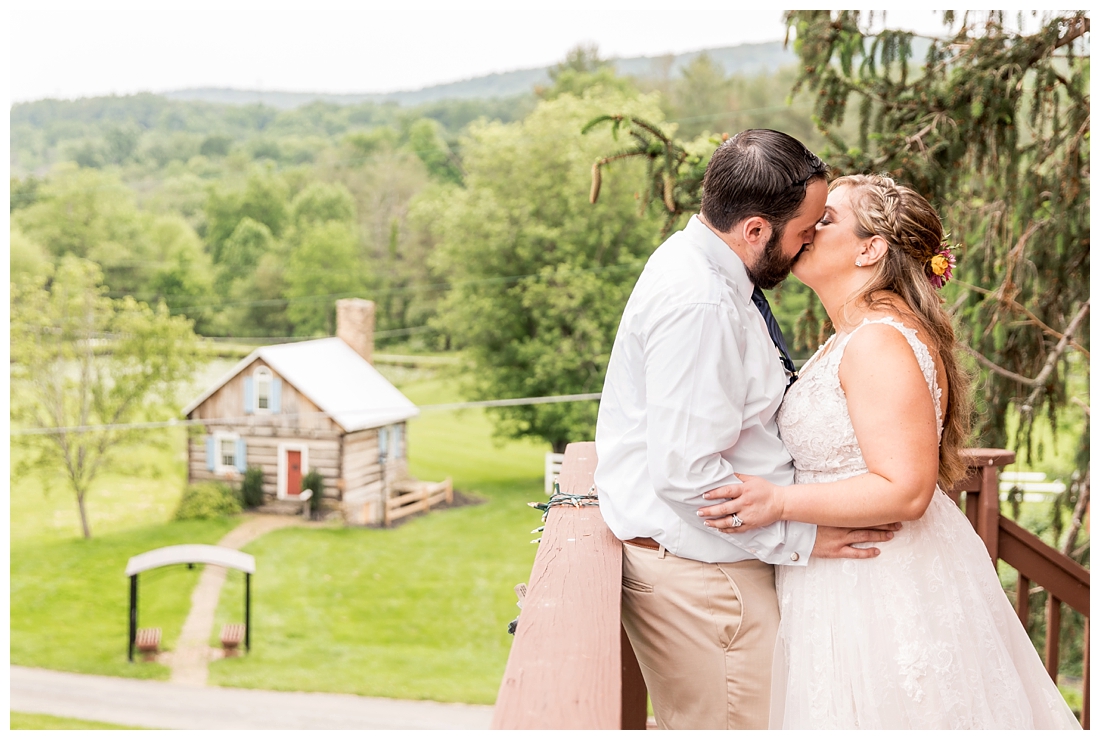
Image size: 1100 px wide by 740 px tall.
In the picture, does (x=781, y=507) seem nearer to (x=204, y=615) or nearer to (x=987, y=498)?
(x=987, y=498)

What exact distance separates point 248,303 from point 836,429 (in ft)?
57.2

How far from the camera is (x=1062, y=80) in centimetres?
295

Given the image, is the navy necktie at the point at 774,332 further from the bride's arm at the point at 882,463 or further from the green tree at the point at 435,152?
the green tree at the point at 435,152

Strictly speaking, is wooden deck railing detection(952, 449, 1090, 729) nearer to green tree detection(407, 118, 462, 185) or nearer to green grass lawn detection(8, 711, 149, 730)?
green grass lawn detection(8, 711, 149, 730)

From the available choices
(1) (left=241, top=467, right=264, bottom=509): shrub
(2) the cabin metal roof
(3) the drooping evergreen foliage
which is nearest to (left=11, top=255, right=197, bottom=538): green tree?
(2) the cabin metal roof

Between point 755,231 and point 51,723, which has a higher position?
point 755,231

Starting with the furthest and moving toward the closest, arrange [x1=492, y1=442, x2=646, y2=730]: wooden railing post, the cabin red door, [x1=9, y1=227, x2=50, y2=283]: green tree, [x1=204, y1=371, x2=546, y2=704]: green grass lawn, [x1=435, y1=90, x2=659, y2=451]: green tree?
[x1=9, y1=227, x2=50, y2=283]: green tree
[x1=435, y1=90, x2=659, y2=451]: green tree
the cabin red door
[x1=204, y1=371, x2=546, y2=704]: green grass lawn
[x1=492, y1=442, x2=646, y2=730]: wooden railing post

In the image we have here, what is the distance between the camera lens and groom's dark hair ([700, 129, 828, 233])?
1.33 m

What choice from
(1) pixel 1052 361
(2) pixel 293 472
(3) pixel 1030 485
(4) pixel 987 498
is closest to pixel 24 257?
(2) pixel 293 472

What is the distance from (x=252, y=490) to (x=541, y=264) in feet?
19.8

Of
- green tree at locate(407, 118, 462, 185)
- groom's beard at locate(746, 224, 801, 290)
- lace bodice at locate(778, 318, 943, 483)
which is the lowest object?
lace bodice at locate(778, 318, 943, 483)

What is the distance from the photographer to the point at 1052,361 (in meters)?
3.19

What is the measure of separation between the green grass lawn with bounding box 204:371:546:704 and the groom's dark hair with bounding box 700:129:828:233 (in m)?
10.4

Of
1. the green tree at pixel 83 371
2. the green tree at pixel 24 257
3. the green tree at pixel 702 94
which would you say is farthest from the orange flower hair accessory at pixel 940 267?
the green tree at pixel 24 257
